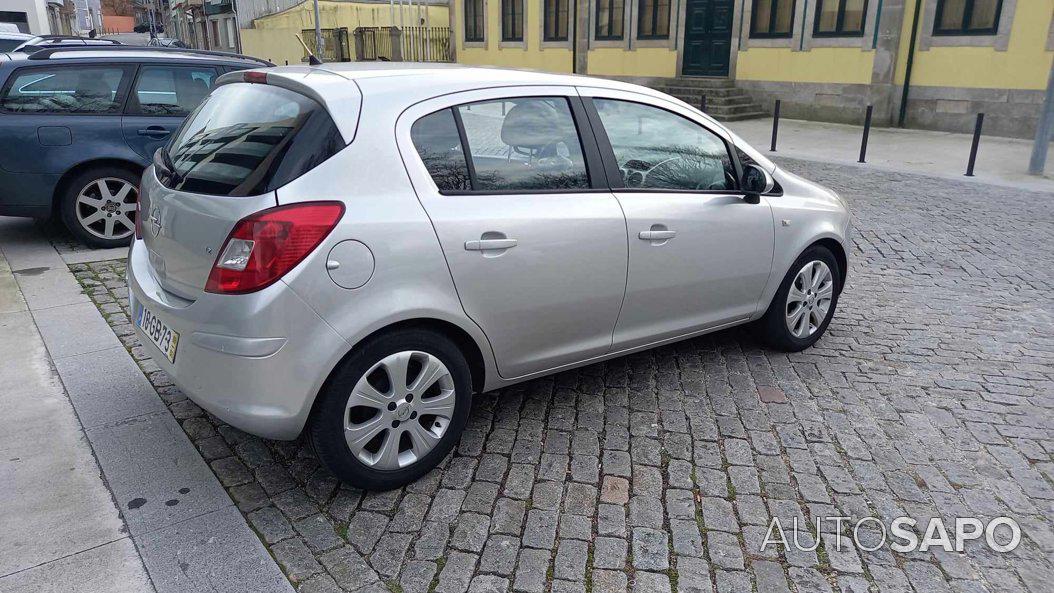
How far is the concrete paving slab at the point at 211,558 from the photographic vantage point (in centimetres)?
270

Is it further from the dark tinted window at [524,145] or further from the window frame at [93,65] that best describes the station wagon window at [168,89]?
the dark tinted window at [524,145]

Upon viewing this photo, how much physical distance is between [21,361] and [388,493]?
2.72 meters

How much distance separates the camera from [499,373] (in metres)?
3.58

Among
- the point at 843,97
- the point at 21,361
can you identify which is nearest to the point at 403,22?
the point at 843,97

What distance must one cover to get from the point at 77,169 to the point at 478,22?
2508 cm

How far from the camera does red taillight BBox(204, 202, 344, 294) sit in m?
2.87

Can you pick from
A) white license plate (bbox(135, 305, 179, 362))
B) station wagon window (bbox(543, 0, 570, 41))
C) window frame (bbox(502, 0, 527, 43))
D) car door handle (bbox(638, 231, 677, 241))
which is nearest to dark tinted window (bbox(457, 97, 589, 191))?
car door handle (bbox(638, 231, 677, 241))

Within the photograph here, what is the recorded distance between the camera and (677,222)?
157 inches

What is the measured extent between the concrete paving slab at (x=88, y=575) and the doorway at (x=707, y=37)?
20.4 metres

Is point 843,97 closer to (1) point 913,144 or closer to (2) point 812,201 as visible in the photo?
(1) point 913,144

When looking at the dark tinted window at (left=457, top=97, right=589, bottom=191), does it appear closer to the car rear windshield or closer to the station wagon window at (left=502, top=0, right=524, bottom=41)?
the car rear windshield

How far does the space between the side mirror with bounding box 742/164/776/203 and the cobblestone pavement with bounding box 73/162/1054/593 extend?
1.05 meters

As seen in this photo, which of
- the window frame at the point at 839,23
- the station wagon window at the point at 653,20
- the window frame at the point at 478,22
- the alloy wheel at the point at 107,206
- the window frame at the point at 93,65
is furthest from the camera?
the window frame at the point at 478,22

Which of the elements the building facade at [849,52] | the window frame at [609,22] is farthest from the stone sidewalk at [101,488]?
the window frame at [609,22]
